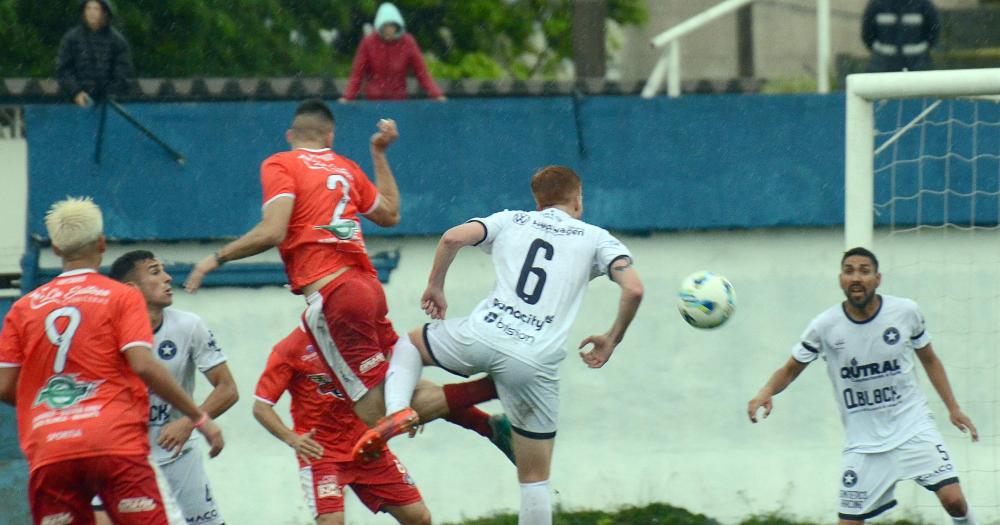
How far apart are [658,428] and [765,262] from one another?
4.95 ft

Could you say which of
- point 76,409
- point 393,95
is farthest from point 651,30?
point 76,409

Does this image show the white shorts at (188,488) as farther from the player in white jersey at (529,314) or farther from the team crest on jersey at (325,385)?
the player in white jersey at (529,314)

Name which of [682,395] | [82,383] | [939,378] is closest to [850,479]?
[939,378]

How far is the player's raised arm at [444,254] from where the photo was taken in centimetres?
792

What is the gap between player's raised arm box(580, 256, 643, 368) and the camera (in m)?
7.81

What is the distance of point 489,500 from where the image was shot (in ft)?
37.2

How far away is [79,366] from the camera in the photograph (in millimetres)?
6781

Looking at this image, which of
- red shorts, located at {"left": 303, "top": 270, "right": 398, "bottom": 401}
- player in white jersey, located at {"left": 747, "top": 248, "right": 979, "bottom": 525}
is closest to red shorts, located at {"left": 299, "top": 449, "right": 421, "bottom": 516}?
red shorts, located at {"left": 303, "top": 270, "right": 398, "bottom": 401}

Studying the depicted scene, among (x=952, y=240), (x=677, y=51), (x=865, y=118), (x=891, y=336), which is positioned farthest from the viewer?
(x=677, y=51)

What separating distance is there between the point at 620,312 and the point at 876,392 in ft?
6.97

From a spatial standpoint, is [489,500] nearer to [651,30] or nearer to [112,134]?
[112,134]

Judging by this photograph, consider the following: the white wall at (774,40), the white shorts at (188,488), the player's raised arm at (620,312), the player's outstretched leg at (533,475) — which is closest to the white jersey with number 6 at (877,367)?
the player's raised arm at (620,312)

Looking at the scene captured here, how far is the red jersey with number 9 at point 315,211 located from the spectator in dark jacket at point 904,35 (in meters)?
5.61

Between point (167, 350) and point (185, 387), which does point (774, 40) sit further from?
point (167, 350)
